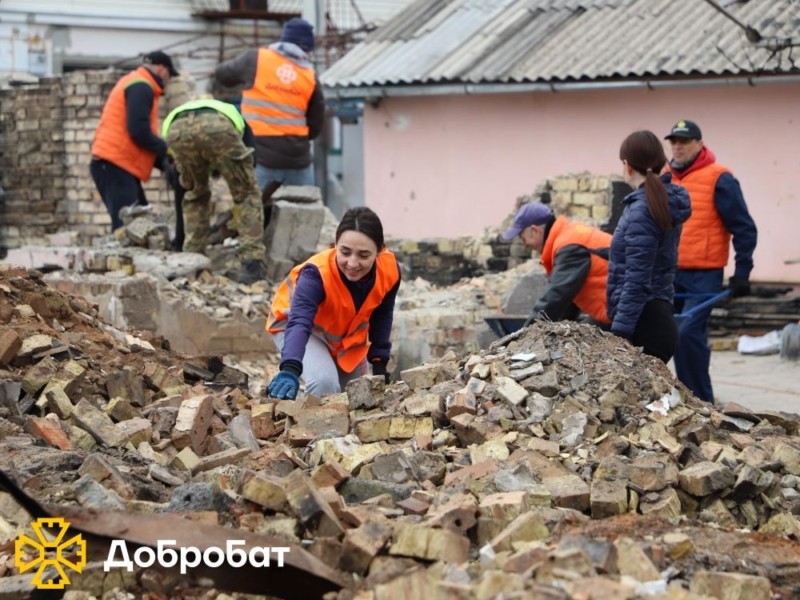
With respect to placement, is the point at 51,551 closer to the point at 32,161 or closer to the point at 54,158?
the point at 54,158

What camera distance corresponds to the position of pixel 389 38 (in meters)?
16.8

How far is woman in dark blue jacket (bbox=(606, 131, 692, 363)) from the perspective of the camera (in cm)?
646

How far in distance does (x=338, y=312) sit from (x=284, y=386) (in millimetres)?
564

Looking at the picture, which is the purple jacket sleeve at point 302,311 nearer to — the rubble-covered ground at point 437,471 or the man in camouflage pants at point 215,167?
the rubble-covered ground at point 437,471

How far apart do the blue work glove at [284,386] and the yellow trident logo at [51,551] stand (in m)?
1.71

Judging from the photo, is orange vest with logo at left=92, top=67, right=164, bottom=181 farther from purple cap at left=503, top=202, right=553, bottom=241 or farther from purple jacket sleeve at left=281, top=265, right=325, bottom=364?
purple jacket sleeve at left=281, top=265, right=325, bottom=364

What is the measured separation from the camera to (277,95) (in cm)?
1083

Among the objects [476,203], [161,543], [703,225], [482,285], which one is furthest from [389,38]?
[161,543]

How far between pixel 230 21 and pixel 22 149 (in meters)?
10.7

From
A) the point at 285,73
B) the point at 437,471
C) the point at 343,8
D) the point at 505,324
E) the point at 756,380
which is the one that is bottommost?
the point at 756,380

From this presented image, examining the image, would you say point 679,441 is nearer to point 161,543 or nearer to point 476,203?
point 161,543

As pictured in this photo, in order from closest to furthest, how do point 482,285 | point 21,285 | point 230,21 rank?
point 21,285 → point 482,285 → point 230,21

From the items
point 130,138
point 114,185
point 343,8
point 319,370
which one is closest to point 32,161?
point 114,185

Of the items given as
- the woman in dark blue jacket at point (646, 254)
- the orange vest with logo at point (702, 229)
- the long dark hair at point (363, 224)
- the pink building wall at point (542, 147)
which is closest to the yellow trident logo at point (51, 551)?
the long dark hair at point (363, 224)
